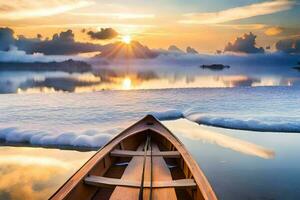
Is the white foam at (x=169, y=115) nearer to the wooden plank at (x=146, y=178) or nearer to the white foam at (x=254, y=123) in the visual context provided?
the white foam at (x=254, y=123)

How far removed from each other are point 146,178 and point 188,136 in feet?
19.4

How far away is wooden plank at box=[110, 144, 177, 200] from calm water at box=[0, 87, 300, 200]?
1288mm

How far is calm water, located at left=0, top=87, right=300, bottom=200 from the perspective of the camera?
22.7ft

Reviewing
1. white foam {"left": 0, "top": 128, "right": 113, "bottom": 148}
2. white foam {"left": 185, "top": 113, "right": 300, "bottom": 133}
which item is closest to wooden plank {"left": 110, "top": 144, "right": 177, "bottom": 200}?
white foam {"left": 0, "top": 128, "right": 113, "bottom": 148}

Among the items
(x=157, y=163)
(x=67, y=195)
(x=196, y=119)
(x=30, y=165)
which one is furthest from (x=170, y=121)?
(x=67, y=195)

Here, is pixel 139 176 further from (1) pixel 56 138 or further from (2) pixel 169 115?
(2) pixel 169 115

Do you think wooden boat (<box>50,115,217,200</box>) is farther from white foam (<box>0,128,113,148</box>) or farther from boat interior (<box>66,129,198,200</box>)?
white foam (<box>0,128,113,148</box>)

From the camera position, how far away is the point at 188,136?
1106 cm

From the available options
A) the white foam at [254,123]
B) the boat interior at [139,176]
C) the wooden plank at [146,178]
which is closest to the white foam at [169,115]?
the white foam at [254,123]

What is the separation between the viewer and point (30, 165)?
8.16m

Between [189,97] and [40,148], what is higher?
[189,97]

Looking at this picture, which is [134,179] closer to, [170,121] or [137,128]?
[137,128]

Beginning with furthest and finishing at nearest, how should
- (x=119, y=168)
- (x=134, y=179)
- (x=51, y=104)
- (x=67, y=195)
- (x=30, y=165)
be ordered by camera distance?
(x=51, y=104), (x=30, y=165), (x=119, y=168), (x=134, y=179), (x=67, y=195)

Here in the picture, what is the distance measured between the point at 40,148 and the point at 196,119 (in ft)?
21.0
